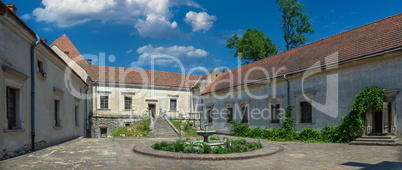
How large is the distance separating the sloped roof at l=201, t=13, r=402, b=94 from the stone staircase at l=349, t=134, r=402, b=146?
12.3 ft

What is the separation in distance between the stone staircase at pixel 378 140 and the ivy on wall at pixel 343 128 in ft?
1.87

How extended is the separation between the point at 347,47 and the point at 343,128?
4.71m

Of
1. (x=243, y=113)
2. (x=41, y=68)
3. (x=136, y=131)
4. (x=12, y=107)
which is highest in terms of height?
(x=41, y=68)

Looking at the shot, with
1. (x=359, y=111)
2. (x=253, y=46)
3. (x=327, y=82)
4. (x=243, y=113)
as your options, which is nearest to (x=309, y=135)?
(x=327, y=82)

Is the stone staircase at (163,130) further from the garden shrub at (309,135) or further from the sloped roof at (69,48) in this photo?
the sloped roof at (69,48)

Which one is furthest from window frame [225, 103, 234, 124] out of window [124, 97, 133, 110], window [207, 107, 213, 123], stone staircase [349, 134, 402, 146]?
window [124, 97, 133, 110]

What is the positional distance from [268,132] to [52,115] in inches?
524

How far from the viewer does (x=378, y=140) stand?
12500 mm

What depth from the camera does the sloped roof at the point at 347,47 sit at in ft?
44.8

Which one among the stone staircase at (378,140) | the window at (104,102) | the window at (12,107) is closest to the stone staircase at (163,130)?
the window at (104,102)

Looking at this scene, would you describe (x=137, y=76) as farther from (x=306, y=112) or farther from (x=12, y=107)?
(x=12, y=107)

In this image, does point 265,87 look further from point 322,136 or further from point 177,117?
point 177,117

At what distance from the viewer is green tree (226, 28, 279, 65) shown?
117 ft

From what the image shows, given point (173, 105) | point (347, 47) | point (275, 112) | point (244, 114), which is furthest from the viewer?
point (173, 105)
